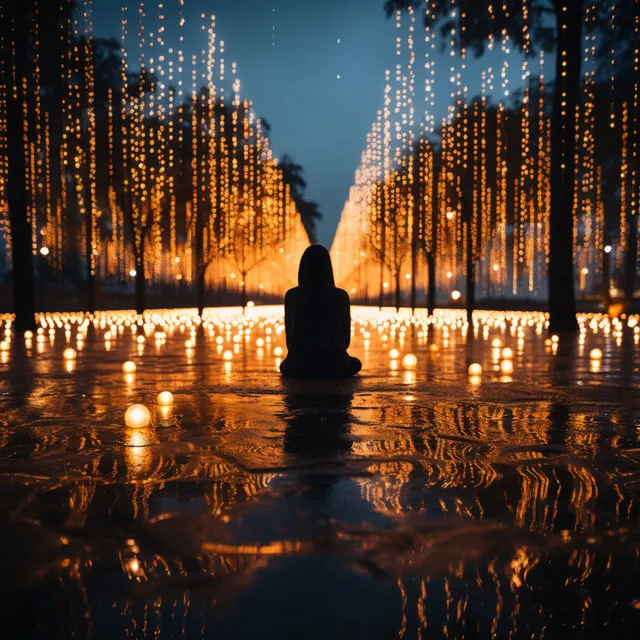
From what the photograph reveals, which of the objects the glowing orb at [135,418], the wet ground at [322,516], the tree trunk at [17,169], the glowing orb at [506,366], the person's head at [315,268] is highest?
the tree trunk at [17,169]

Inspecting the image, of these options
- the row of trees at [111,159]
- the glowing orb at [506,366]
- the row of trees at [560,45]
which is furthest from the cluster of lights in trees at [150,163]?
the glowing orb at [506,366]

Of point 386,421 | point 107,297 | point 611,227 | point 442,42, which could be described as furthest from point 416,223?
point 386,421

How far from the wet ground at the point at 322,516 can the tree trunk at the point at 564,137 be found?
45.2 feet

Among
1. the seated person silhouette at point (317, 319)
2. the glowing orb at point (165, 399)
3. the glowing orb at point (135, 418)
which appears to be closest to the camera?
the glowing orb at point (135, 418)

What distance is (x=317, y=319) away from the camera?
29.9ft

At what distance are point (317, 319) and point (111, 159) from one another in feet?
94.3

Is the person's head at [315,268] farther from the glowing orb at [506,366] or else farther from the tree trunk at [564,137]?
the tree trunk at [564,137]

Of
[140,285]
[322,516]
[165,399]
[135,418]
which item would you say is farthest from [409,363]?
[140,285]

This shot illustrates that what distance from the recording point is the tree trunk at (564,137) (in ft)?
68.0

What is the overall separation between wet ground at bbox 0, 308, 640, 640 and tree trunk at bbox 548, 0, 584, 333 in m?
13.8

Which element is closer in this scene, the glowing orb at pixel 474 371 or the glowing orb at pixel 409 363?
the glowing orb at pixel 474 371

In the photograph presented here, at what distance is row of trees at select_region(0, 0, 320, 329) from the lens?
2030cm

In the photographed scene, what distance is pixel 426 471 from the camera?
4.72 m

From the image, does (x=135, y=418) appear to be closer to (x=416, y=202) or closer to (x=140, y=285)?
(x=140, y=285)
